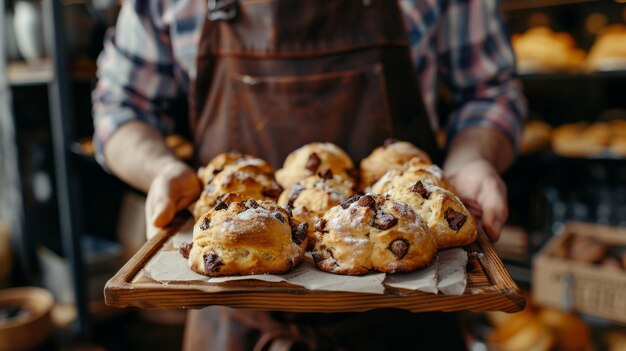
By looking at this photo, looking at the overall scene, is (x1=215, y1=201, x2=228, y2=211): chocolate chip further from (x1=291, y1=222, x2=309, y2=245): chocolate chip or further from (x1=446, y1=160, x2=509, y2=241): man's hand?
(x1=446, y1=160, x2=509, y2=241): man's hand

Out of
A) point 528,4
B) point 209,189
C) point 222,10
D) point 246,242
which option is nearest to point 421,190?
point 246,242

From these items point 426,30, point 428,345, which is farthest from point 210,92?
point 428,345

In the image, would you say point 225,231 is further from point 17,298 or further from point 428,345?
point 17,298

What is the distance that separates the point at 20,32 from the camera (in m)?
3.37

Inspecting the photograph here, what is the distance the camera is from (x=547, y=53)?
3.13m

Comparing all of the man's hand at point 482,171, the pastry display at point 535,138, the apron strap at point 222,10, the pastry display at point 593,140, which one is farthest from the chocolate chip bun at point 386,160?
the pastry display at point 593,140

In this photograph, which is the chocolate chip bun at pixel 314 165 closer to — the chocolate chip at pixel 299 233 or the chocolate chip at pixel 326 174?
the chocolate chip at pixel 326 174

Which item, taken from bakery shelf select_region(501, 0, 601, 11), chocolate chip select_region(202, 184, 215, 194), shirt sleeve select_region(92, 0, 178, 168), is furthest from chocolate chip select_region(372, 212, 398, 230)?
bakery shelf select_region(501, 0, 601, 11)

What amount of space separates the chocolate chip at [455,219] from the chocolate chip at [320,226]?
28cm

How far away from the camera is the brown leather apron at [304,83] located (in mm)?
1670

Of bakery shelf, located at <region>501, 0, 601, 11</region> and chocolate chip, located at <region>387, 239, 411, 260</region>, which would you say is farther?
bakery shelf, located at <region>501, 0, 601, 11</region>

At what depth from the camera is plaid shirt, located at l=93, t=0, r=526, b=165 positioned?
5.99ft

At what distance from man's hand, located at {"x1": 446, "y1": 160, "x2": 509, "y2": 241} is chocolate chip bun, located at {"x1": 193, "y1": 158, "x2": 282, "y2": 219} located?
512 millimetres

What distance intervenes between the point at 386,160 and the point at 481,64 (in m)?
0.68
